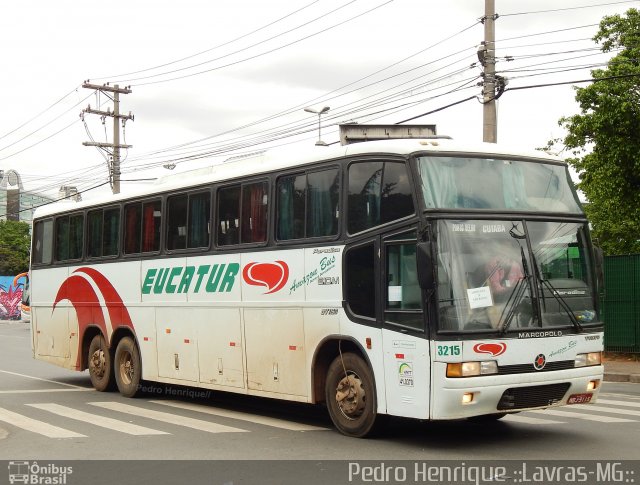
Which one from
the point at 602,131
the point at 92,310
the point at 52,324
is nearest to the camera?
the point at 92,310

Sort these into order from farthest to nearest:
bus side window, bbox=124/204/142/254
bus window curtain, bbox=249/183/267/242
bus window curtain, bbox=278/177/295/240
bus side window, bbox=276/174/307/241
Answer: bus side window, bbox=124/204/142/254 → bus window curtain, bbox=249/183/267/242 → bus window curtain, bbox=278/177/295/240 → bus side window, bbox=276/174/307/241

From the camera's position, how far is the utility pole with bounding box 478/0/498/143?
21828 millimetres

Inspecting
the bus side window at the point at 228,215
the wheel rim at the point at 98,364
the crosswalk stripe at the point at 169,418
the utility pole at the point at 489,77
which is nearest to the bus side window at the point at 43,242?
the wheel rim at the point at 98,364

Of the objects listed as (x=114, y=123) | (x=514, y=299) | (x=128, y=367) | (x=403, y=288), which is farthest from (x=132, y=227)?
(x=114, y=123)

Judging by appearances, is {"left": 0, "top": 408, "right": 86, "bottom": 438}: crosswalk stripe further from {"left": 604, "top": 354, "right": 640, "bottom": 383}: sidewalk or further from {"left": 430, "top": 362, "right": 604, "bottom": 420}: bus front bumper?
{"left": 604, "top": 354, "right": 640, "bottom": 383}: sidewalk

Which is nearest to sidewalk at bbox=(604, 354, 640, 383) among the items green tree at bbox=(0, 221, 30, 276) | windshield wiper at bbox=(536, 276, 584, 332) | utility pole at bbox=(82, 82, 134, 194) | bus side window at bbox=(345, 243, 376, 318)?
windshield wiper at bbox=(536, 276, 584, 332)

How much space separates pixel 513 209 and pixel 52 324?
1181cm

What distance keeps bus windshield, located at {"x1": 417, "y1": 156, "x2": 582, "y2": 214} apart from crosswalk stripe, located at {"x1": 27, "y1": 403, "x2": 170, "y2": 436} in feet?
15.4

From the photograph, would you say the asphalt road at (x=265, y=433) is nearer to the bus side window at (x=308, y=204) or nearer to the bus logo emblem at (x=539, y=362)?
the bus logo emblem at (x=539, y=362)

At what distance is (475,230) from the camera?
10.1 m

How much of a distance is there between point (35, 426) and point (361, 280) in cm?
492

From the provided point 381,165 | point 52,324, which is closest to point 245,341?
point 381,165

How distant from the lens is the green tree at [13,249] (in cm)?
8731

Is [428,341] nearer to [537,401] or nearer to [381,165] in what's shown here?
[537,401]
